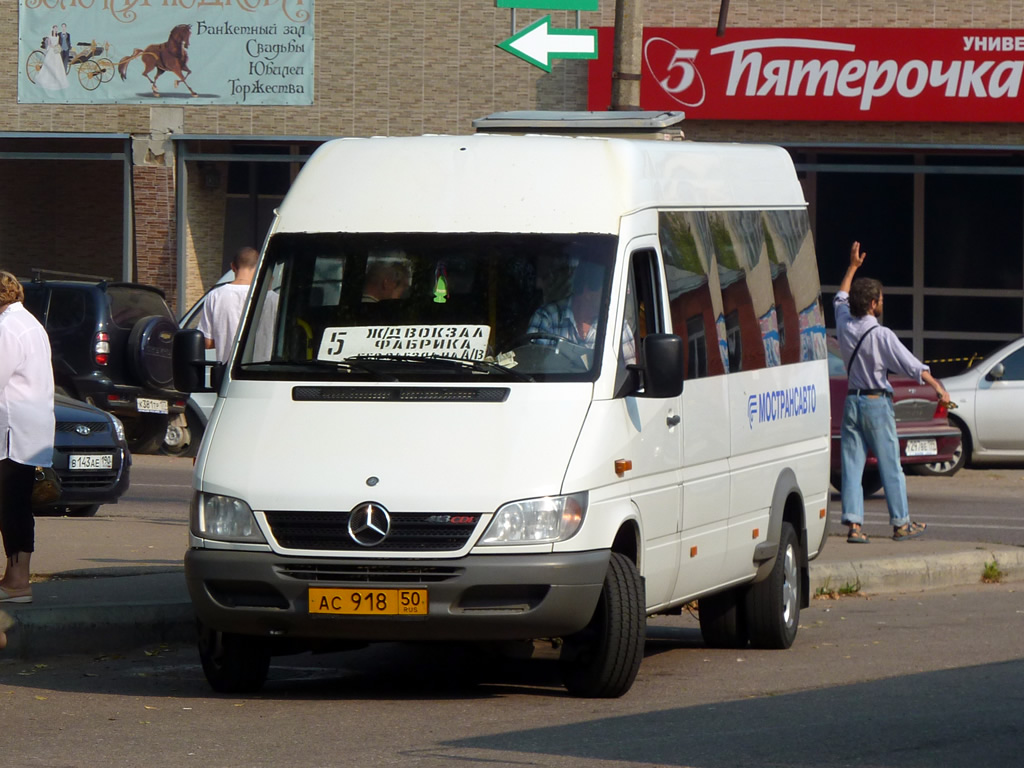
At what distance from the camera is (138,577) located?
10.5 metres

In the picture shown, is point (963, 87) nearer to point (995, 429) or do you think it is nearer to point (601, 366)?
point (995, 429)

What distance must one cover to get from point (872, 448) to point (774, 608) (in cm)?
446

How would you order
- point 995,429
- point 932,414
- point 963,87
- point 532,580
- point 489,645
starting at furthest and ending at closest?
1. point 963,87
2. point 995,429
3. point 932,414
4. point 489,645
5. point 532,580

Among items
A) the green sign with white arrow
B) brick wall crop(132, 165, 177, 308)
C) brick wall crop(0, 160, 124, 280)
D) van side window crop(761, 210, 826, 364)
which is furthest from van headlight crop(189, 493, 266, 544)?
brick wall crop(0, 160, 124, 280)

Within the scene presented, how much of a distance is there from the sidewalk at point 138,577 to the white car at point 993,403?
20.1 feet

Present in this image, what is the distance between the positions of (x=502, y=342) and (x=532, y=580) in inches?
44.5

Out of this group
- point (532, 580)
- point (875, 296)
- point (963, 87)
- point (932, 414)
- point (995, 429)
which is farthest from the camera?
point (963, 87)

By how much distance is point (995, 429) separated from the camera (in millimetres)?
20203

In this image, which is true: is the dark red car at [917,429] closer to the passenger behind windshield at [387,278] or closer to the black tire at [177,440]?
the black tire at [177,440]

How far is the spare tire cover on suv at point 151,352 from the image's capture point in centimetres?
2062

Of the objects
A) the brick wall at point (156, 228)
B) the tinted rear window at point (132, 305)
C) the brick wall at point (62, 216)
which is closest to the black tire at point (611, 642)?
the tinted rear window at point (132, 305)

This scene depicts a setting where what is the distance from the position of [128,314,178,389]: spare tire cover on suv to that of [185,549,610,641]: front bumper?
1347cm

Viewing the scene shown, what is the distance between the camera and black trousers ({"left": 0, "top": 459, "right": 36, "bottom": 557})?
9.42m

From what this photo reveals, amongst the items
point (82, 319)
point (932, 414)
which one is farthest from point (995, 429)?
point (82, 319)
